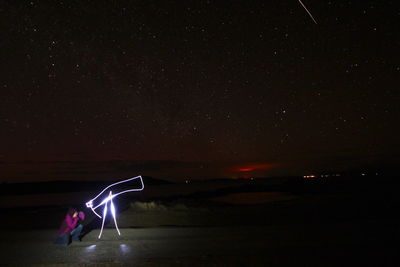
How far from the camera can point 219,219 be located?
1702cm

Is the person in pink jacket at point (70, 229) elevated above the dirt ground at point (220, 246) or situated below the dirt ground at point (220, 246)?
above

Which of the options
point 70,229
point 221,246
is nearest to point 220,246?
point 221,246

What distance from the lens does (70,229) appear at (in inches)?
445

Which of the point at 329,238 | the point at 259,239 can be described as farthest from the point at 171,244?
the point at 329,238

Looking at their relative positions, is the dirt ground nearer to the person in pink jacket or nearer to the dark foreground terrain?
the dark foreground terrain

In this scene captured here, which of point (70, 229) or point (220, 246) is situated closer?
point (220, 246)

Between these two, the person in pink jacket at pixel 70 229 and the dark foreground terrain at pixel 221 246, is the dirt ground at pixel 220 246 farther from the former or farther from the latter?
the person in pink jacket at pixel 70 229

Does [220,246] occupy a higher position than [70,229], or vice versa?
[70,229]

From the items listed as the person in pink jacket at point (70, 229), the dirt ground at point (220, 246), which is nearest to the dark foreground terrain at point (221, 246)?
the dirt ground at point (220, 246)

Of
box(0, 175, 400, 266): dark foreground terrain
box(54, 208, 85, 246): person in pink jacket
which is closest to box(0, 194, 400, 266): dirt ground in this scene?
box(0, 175, 400, 266): dark foreground terrain

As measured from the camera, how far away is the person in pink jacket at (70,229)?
11.3m

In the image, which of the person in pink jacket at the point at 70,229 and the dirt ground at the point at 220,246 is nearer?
the dirt ground at the point at 220,246

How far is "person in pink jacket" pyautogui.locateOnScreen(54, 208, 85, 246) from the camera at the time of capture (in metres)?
11.3

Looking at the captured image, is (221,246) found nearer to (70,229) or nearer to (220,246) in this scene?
(220,246)
